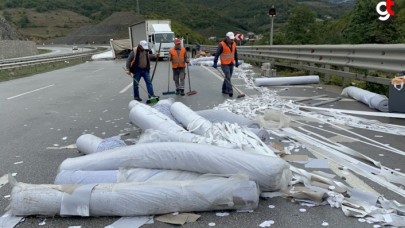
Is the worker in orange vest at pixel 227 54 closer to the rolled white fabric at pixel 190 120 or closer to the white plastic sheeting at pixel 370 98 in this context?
the white plastic sheeting at pixel 370 98

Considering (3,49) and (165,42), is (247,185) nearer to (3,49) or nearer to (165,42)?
(165,42)

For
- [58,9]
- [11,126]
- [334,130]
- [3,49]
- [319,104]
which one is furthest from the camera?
[58,9]

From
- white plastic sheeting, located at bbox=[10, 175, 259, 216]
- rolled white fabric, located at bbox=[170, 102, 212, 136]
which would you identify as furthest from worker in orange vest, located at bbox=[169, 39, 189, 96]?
white plastic sheeting, located at bbox=[10, 175, 259, 216]

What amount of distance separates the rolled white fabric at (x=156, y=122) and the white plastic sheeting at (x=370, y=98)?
4.21 m

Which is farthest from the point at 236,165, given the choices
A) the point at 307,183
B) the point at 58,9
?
the point at 58,9

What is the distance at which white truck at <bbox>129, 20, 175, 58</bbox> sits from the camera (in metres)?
36.5

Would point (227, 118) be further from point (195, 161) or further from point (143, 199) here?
point (143, 199)

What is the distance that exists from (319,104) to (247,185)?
5.71 meters

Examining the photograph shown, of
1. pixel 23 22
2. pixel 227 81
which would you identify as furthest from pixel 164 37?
pixel 23 22

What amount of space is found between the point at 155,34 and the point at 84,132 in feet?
100

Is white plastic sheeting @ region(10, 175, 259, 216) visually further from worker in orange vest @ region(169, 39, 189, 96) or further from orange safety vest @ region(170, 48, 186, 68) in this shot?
orange safety vest @ region(170, 48, 186, 68)

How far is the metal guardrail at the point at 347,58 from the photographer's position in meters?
8.80

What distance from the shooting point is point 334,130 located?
6.70 m

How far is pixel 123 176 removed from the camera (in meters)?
4.08
